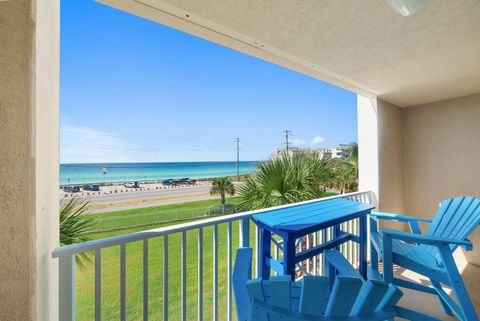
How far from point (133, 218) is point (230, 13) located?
1638 cm

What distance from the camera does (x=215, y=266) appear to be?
1900mm

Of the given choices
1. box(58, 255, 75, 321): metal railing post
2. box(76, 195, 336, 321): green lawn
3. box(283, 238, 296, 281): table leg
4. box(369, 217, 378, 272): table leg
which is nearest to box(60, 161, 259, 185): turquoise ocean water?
box(76, 195, 336, 321): green lawn

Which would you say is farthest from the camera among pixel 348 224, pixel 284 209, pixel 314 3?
pixel 348 224

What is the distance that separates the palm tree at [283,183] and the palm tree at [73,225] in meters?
2.93

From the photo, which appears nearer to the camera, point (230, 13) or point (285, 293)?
point (285, 293)

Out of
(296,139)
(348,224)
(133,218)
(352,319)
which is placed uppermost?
(296,139)

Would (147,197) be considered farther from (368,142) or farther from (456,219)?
(456,219)

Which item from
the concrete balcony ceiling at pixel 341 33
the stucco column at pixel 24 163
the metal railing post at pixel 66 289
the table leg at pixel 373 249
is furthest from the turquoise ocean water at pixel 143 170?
the stucco column at pixel 24 163

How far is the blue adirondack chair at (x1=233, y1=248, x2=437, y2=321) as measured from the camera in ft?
2.29

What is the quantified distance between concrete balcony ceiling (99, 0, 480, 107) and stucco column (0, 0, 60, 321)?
612 mm

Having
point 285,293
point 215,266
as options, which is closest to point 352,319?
point 285,293

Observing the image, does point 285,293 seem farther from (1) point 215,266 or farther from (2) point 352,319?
(1) point 215,266

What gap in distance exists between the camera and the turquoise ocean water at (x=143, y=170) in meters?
16.2

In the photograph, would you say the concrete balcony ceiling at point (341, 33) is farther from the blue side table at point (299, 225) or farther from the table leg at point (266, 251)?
the table leg at point (266, 251)
